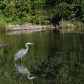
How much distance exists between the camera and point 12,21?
39.3m

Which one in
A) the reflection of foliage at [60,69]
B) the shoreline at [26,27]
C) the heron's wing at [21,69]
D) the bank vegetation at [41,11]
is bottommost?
the reflection of foliage at [60,69]

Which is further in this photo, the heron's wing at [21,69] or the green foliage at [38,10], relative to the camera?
the green foliage at [38,10]

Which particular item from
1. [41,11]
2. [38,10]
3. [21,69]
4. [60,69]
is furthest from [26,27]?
[60,69]

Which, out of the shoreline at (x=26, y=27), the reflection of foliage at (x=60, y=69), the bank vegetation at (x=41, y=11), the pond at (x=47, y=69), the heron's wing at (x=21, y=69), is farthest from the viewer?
the bank vegetation at (x=41, y=11)

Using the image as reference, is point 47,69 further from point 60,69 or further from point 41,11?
point 41,11

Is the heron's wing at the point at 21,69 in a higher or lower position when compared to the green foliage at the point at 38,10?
lower

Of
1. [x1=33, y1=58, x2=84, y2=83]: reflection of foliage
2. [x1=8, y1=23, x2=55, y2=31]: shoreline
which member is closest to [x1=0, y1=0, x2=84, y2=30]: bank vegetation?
[x1=8, y1=23, x2=55, y2=31]: shoreline

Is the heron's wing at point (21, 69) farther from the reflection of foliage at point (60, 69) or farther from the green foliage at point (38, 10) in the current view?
the green foliage at point (38, 10)

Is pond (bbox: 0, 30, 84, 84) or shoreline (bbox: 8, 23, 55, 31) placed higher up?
shoreline (bbox: 8, 23, 55, 31)

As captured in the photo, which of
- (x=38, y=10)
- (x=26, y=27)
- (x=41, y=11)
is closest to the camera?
(x=26, y=27)

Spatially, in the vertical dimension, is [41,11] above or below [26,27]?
above

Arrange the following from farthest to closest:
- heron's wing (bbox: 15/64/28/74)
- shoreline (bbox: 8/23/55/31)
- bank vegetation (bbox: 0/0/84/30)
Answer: bank vegetation (bbox: 0/0/84/30), shoreline (bbox: 8/23/55/31), heron's wing (bbox: 15/64/28/74)

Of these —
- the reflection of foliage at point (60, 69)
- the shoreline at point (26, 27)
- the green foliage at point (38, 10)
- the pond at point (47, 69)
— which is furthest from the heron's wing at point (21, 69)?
the green foliage at point (38, 10)

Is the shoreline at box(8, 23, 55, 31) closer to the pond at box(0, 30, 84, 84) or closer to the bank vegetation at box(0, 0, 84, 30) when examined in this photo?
the bank vegetation at box(0, 0, 84, 30)
